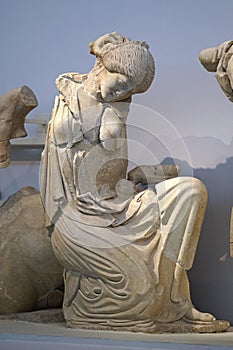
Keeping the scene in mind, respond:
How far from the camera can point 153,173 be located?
12.9ft

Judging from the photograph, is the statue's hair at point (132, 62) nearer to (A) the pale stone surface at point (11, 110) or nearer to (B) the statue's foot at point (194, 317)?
(A) the pale stone surface at point (11, 110)

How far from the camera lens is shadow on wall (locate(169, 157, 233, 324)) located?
4.16 meters

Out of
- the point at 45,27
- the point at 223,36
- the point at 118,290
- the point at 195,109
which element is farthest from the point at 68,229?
the point at 45,27

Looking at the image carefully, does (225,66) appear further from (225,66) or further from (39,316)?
(39,316)

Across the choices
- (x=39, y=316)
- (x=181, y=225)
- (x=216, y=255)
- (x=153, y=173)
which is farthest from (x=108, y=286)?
(x=216, y=255)

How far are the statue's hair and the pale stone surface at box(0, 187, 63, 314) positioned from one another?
0.83 meters

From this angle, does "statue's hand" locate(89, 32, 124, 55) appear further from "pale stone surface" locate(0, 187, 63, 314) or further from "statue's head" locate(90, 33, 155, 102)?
"pale stone surface" locate(0, 187, 63, 314)

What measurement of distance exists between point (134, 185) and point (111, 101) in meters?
0.41

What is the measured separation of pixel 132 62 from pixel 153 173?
606 mm

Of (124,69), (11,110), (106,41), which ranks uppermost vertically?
(106,41)

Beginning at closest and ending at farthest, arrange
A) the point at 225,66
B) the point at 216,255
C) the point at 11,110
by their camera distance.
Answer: the point at 225,66, the point at 11,110, the point at 216,255

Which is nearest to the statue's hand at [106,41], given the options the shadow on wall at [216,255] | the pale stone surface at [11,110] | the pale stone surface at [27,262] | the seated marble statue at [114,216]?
the seated marble statue at [114,216]

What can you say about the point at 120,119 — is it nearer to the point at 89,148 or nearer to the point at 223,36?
the point at 89,148

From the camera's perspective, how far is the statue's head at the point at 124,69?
363 cm
